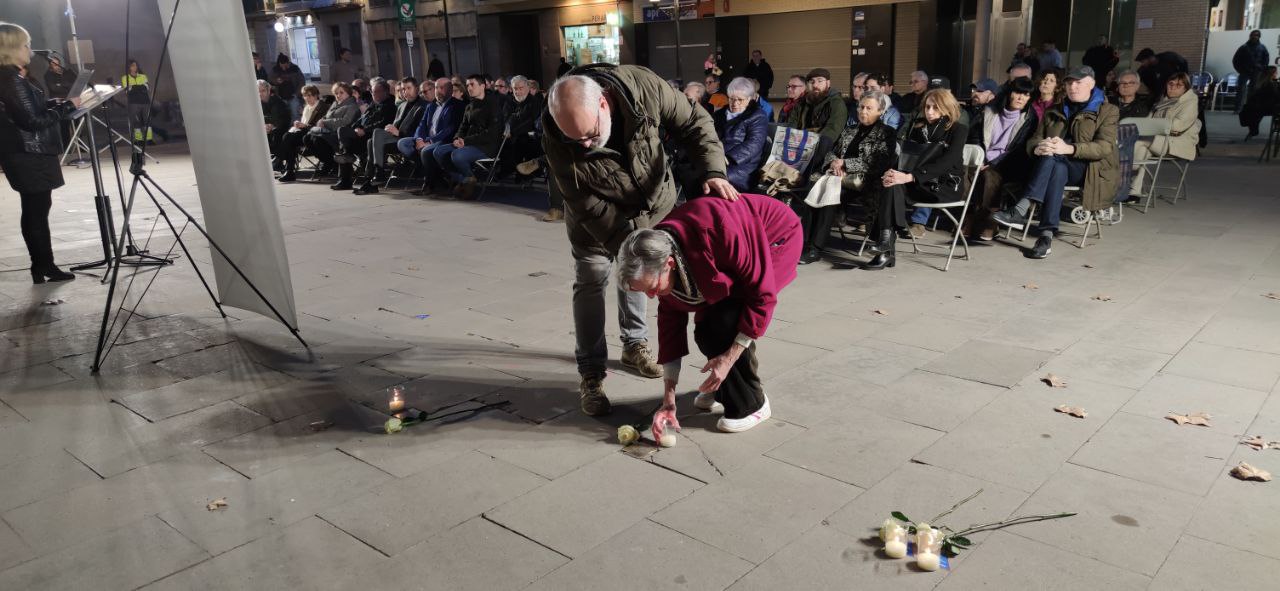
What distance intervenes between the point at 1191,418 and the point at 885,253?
307cm

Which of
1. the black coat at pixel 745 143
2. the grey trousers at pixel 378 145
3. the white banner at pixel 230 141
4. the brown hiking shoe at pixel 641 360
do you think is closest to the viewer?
the brown hiking shoe at pixel 641 360

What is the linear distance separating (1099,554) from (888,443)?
1003mm

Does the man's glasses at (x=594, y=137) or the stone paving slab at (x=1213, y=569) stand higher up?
the man's glasses at (x=594, y=137)

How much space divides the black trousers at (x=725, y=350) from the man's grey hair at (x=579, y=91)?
94 centimetres

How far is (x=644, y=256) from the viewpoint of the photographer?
10.8 feet

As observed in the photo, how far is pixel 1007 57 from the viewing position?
55.3 feet

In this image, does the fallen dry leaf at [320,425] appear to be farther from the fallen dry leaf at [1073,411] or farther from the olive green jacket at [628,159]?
the fallen dry leaf at [1073,411]

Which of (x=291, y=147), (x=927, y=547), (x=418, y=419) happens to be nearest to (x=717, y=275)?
(x=927, y=547)

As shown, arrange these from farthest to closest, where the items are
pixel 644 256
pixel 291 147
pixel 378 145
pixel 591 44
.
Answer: pixel 591 44 < pixel 291 147 < pixel 378 145 < pixel 644 256

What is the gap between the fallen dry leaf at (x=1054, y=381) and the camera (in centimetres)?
441

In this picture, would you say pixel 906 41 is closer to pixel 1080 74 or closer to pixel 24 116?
pixel 1080 74

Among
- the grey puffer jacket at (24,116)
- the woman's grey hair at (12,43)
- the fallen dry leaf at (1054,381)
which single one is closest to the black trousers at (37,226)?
the grey puffer jacket at (24,116)

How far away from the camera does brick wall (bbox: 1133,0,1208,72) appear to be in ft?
48.7

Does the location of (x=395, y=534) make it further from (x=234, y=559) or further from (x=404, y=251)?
(x=404, y=251)
